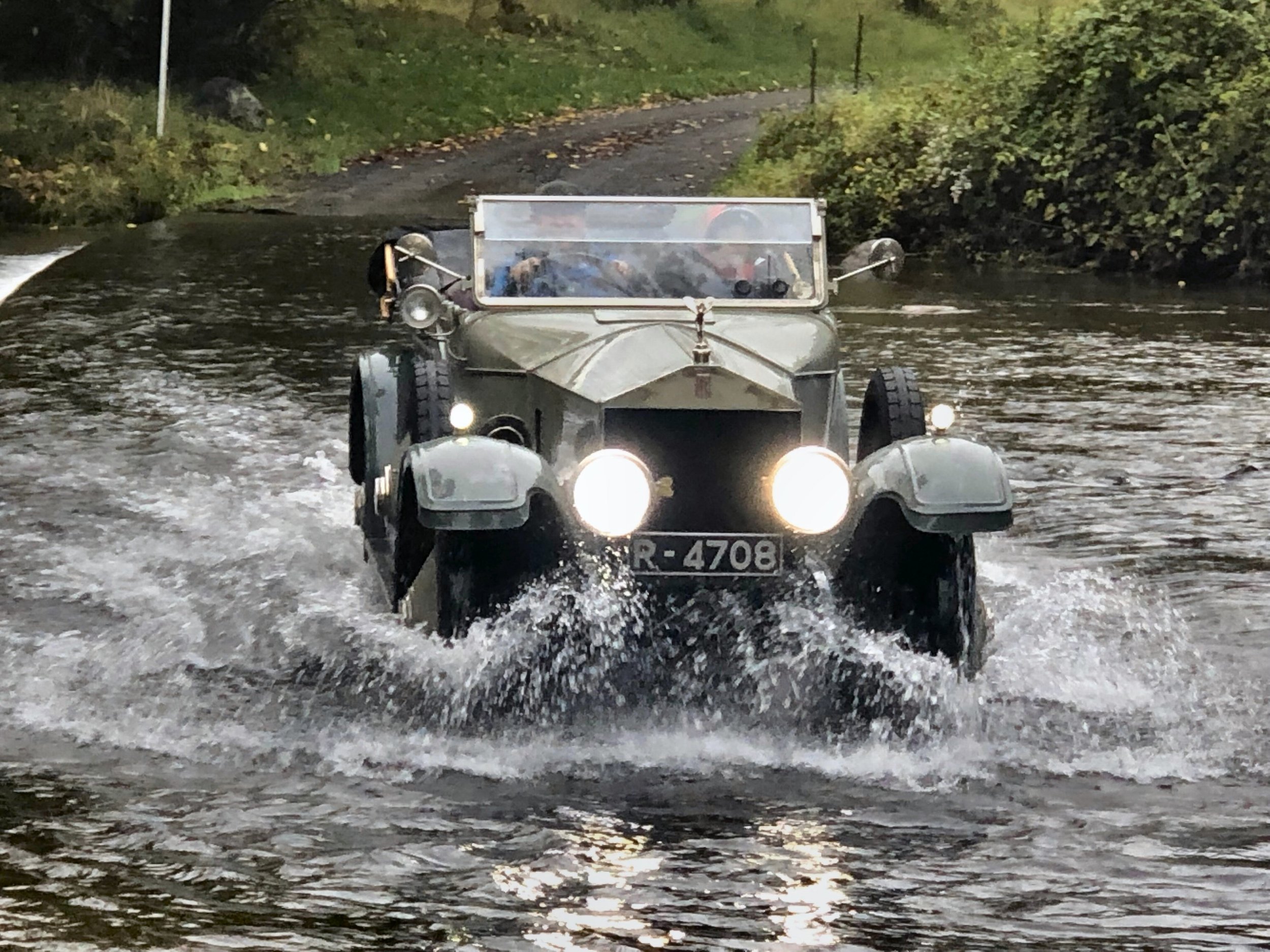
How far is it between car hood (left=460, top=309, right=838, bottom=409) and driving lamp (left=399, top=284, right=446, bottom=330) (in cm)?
16

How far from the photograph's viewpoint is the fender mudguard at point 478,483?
626 centimetres

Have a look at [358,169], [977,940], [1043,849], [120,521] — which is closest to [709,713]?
[1043,849]

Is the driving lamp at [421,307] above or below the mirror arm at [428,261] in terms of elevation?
below

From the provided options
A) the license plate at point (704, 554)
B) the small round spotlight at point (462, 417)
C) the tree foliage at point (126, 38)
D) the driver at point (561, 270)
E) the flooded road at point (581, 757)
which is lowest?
the flooded road at point (581, 757)

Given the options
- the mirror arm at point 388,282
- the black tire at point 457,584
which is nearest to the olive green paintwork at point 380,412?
the mirror arm at point 388,282

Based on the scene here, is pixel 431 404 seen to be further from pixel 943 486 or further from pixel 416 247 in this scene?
pixel 943 486

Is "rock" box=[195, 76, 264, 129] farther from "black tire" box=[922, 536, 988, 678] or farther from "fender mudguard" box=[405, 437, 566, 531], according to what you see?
"black tire" box=[922, 536, 988, 678]

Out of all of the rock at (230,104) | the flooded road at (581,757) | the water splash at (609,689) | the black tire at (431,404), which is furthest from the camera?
the rock at (230,104)

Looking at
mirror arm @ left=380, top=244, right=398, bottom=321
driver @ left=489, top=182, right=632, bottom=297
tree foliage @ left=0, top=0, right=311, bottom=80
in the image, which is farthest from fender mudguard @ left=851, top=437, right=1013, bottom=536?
tree foliage @ left=0, top=0, right=311, bottom=80

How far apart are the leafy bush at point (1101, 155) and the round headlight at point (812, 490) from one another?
45.0 feet

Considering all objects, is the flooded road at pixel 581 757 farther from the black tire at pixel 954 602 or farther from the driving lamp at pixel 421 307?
the driving lamp at pixel 421 307

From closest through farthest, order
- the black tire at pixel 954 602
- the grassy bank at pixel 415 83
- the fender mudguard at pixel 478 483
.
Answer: the fender mudguard at pixel 478 483, the black tire at pixel 954 602, the grassy bank at pixel 415 83

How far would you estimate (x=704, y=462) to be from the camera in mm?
6633

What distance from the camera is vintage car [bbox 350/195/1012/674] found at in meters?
6.46
